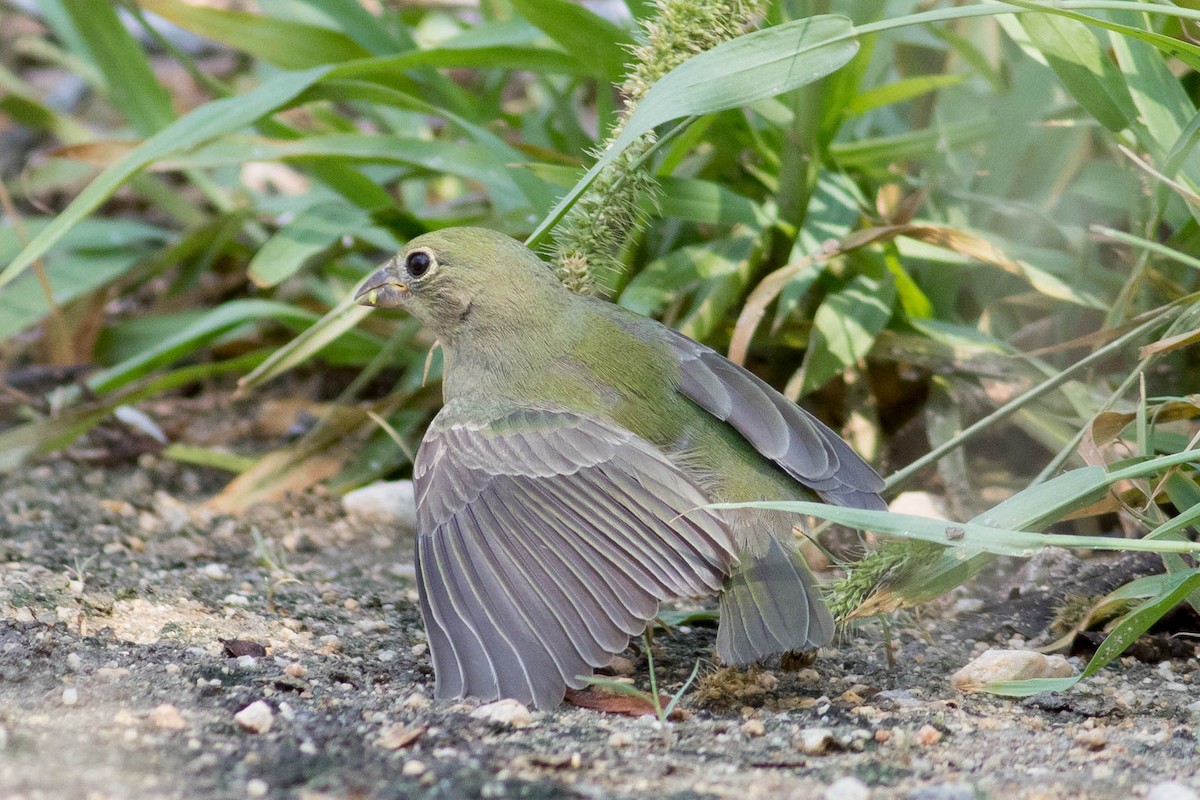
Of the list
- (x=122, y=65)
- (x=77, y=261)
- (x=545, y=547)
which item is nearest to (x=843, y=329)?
(x=545, y=547)

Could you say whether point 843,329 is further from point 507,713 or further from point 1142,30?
point 507,713

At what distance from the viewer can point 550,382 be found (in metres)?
3.29

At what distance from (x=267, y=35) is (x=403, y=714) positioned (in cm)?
273

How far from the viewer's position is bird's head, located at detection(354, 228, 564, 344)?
3.42 metres

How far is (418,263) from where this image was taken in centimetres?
354

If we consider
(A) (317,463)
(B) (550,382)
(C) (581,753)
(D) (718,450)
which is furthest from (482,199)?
(C) (581,753)

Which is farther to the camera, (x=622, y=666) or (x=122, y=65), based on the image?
(x=122, y=65)

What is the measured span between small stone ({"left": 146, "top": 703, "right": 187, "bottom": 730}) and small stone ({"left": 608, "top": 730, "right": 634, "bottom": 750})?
76 centimetres

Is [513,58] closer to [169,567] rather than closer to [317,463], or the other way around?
[317,463]

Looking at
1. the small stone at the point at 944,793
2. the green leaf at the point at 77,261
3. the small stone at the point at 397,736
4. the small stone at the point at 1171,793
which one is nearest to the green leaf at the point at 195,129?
the green leaf at the point at 77,261

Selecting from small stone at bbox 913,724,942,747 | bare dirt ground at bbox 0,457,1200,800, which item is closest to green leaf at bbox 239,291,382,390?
bare dirt ground at bbox 0,457,1200,800

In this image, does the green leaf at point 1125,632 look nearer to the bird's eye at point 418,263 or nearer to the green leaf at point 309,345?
the bird's eye at point 418,263

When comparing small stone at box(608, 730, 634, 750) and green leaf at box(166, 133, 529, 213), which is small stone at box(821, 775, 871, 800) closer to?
small stone at box(608, 730, 634, 750)

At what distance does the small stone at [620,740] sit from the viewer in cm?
238
